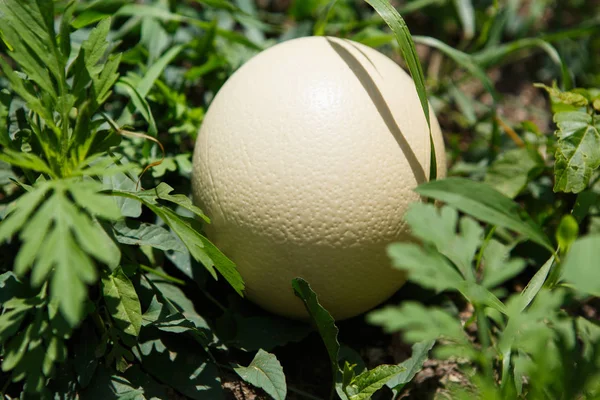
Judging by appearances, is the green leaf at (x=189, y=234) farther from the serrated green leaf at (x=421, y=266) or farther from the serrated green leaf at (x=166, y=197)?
the serrated green leaf at (x=421, y=266)

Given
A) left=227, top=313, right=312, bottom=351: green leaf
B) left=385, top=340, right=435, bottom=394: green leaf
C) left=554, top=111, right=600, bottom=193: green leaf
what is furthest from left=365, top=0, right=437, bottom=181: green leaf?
left=227, top=313, right=312, bottom=351: green leaf

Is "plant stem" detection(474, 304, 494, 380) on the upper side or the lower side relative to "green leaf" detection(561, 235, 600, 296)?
lower

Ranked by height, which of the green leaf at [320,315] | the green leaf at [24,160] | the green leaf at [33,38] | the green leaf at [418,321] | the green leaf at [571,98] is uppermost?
the green leaf at [33,38]

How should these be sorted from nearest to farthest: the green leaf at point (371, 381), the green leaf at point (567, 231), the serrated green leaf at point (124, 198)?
the green leaf at point (567, 231) → the green leaf at point (371, 381) → the serrated green leaf at point (124, 198)

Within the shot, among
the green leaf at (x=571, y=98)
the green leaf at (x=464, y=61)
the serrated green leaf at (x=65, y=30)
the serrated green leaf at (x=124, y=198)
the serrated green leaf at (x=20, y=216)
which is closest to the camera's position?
the serrated green leaf at (x=20, y=216)

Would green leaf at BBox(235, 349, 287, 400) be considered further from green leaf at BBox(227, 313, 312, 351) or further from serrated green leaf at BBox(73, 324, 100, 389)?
serrated green leaf at BBox(73, 324, 100, 389)

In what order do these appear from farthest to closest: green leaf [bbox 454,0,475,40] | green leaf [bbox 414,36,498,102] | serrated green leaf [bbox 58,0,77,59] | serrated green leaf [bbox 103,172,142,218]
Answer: green leaf [bbox 454,0,475,40], green leaf [bbox 414,36,498,102], serrated green leaf [bbox 103,172,142,218], serrated green leaf [bbox 58,0,77,59]

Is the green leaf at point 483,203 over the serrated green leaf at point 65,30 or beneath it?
beneath

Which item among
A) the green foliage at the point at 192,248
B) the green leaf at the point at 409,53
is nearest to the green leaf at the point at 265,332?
the green foliage at the point at 192,248
